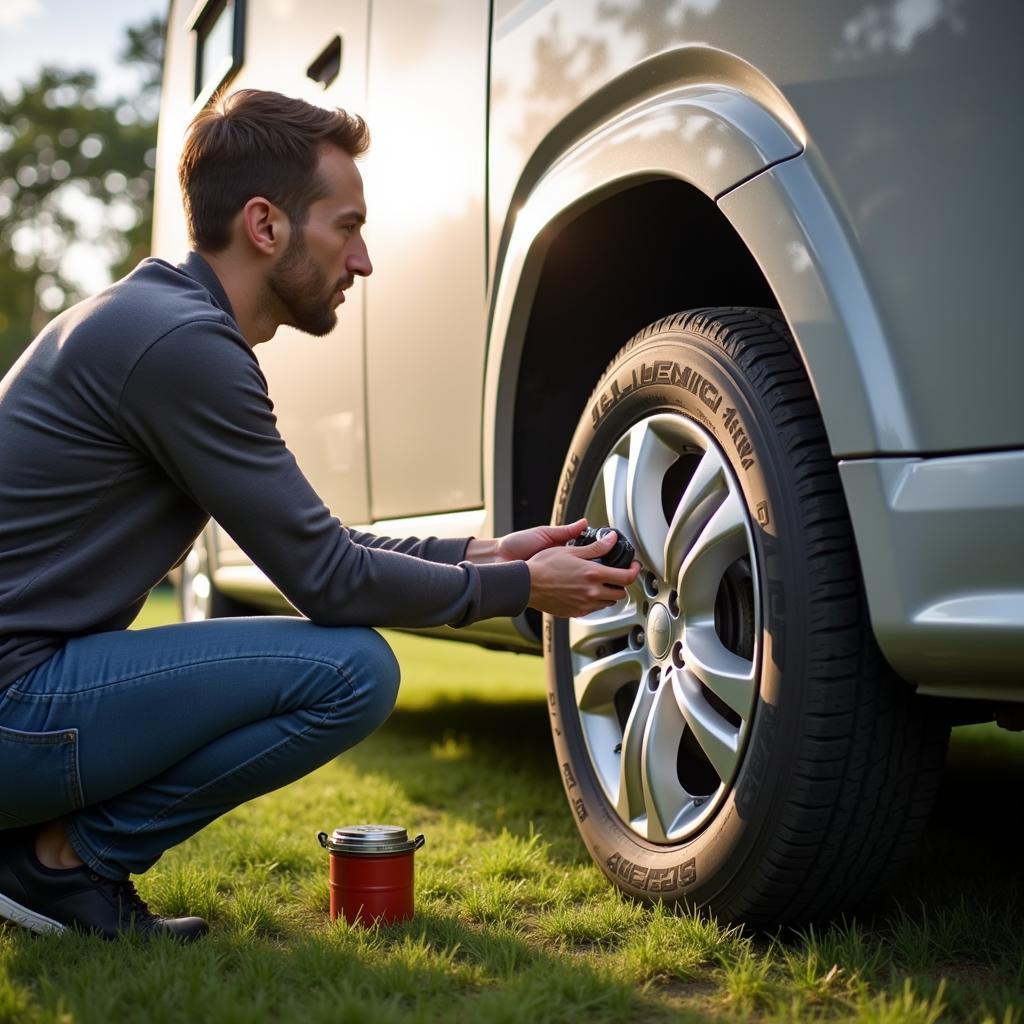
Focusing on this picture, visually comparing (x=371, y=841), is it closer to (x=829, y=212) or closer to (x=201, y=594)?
(x=829, y=212)

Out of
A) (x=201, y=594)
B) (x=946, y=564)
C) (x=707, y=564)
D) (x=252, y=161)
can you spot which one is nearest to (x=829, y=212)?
(x=946, y=564)

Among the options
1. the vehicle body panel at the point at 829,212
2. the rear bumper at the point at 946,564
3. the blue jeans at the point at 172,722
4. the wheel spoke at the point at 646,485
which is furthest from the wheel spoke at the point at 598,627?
the rear bumper at the point at 946,564

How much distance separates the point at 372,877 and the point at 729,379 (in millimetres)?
967

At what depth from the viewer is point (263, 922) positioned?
203 centimetres

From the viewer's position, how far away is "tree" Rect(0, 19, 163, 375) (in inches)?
1251

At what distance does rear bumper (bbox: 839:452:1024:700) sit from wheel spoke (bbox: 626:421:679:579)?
0.51 meters

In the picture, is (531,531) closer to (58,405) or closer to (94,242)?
(58,405)

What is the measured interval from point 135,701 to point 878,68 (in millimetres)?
1394

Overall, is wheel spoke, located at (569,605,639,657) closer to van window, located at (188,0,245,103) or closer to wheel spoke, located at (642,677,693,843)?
wheel spoke, located at (642,677,693,843)

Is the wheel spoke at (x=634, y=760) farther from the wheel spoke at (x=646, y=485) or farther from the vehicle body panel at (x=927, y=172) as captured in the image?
the vehicle body panel at (x=927, y=172)

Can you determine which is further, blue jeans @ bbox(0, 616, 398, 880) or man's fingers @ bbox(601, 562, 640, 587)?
man's fingers @ bbox(601, 562, 640, 587)

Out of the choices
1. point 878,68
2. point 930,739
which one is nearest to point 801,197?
point 878,68

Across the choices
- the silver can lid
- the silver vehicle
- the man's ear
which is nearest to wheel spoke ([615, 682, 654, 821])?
the silver vehicle

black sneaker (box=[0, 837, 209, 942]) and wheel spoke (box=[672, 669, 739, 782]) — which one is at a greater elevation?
wheel spoke (box=[672, 669, 739, 782])
